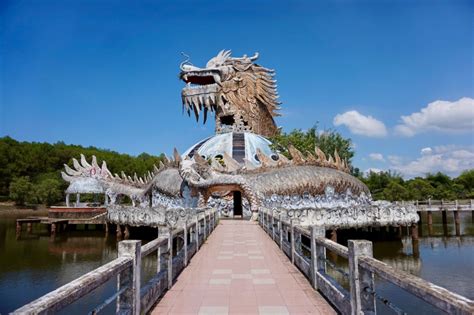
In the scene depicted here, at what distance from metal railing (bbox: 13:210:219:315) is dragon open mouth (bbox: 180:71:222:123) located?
89.4 feet

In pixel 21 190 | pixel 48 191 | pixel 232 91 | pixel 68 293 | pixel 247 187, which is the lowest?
pixel 68 293

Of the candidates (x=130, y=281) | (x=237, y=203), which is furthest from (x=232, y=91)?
(x=130, y=281)

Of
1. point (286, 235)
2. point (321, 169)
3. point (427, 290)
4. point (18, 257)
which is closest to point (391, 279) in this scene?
point (427, 290)

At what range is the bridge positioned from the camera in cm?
270

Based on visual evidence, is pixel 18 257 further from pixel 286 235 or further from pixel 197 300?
pixel 197 300

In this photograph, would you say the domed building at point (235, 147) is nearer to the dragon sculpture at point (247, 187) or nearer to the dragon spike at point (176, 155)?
the dragon sculpture at point (247, 187)

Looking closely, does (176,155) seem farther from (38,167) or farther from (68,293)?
(38,167)

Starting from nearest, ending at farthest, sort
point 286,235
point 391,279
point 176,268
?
point 391,279 → point 176,268 → point 286,235

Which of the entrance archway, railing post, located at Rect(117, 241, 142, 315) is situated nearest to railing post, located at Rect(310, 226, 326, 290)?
railing post, located at Rect(117, 241, 142, 315)

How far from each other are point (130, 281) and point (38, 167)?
52970mm

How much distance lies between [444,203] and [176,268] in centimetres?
3021

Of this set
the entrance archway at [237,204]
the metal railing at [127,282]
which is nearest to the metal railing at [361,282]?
the metal railing at [127,282]

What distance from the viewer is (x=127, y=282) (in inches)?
155

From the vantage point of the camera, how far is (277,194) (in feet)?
69.8
